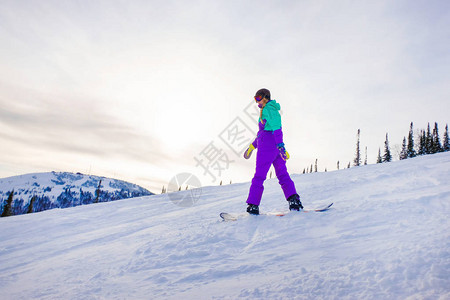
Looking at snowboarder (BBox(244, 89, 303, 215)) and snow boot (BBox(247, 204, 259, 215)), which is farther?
snowboarder (BBox(244, 89, 303, 215))

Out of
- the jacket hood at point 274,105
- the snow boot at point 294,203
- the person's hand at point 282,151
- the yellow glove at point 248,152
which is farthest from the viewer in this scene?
the yellow glove at point 248,152

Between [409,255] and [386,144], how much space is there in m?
61.8

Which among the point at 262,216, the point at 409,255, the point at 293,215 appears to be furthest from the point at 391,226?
the point at 262,216

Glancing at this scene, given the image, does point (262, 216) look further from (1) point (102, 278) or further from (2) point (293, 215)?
(1) point (102, 278)

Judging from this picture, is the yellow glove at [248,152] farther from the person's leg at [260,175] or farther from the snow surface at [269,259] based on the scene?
the snow surface at [269,259]

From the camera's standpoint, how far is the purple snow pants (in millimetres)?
4471

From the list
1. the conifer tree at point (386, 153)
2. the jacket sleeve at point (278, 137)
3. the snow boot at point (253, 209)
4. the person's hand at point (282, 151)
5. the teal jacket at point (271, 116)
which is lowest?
the snow boot at point (253, 209)

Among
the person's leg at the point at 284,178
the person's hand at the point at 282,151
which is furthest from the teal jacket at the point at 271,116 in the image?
the person's leg at the point at 284,178

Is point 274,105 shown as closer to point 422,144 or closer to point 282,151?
point 282,151

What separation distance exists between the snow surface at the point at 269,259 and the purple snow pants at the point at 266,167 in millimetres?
633

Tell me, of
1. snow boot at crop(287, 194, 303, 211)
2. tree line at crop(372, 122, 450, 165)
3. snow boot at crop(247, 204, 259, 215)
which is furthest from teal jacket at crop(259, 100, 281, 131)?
tree line at crop(372, 122, 450, 165)

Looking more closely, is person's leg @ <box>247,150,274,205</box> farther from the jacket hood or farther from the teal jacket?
the jacket hood

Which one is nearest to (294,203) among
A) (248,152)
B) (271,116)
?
(248,152)

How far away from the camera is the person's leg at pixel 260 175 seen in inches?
176
